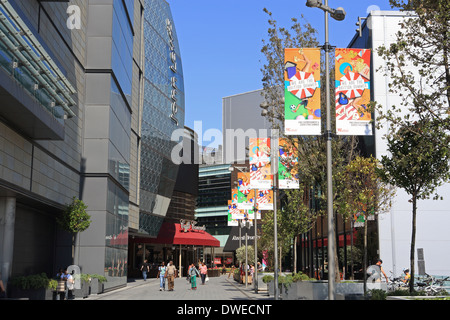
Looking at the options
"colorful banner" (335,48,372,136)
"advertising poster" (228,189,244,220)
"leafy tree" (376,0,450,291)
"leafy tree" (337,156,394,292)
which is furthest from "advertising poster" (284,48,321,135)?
"advertising poster" (228,189,244,220)

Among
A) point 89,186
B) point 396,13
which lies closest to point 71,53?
point 89,186

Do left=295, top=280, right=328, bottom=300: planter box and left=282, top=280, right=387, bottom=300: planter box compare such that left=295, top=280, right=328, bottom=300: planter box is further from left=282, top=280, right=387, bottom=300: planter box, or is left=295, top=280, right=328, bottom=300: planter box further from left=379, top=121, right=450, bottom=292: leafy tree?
left=379, top=121, right=450, bottom=292: leafy tree

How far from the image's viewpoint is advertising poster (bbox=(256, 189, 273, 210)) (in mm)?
33938

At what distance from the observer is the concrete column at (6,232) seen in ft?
74.3

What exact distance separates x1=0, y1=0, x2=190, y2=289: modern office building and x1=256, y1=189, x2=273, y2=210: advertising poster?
9.72 meters

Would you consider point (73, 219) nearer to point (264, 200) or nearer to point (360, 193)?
point (264, 200)

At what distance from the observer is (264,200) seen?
36344 millimetres

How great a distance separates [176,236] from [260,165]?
44610 mm

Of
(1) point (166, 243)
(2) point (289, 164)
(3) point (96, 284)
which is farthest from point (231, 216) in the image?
(1) point (166, 243)

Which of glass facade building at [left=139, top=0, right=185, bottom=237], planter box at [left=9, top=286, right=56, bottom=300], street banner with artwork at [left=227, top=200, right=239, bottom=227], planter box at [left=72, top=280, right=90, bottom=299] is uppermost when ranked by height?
glass facade building at [left=139, top=0, right=185, bottom=237]

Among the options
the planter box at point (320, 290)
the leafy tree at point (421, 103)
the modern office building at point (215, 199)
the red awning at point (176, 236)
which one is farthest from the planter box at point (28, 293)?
the modern office building at point (215, 199)

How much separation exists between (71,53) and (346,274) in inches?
1103

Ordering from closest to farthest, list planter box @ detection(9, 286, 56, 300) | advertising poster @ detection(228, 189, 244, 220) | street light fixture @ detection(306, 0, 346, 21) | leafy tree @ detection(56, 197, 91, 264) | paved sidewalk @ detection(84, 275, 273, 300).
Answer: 1. street light fixture @ detection(306, 0, 346, 21)
2. planter box @ detection(9, 286, 56, 300)
3. leafy tree @ detection(56, 197, 91, 264)
4. paved sidewalk @ detection(84, 275, 273, 300)
5. advertising poster @ detection(228, 189, 244, 220)

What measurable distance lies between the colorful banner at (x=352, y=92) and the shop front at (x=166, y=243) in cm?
5242
